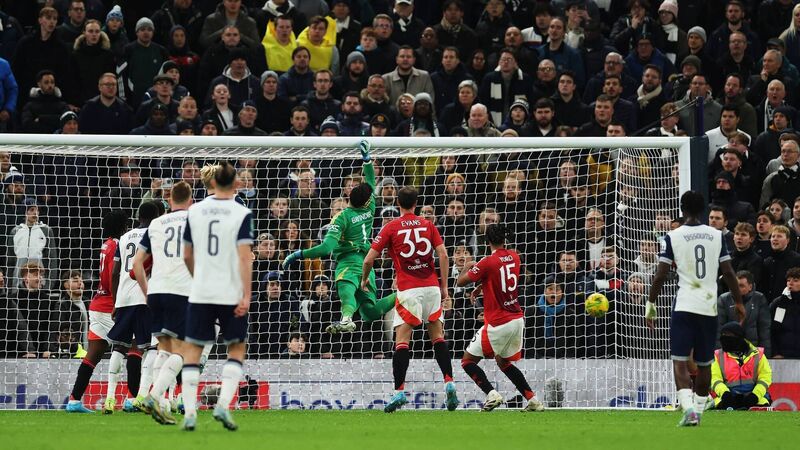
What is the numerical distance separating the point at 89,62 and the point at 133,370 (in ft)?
Answer: 24.8

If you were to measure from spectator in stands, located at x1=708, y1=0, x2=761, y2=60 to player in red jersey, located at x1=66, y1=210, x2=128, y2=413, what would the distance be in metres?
11.5

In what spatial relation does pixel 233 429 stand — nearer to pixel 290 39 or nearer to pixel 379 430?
pixel 379 430

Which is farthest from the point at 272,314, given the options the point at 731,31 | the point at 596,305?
the point at 731,31

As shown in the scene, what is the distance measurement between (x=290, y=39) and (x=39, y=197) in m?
5.57

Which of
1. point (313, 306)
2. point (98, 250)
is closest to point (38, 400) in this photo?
point (98, 250)

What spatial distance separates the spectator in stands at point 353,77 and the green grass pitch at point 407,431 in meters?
7.30

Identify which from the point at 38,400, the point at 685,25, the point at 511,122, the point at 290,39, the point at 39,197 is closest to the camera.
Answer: the point at 38,400

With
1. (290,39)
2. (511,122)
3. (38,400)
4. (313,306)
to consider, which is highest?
(290,39)

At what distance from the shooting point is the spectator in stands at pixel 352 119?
61.9ft

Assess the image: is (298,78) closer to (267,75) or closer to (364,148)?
(267,75)

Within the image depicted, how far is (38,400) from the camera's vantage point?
1606 centimetres

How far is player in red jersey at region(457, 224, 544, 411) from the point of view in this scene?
14773mm

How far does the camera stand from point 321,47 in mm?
21031

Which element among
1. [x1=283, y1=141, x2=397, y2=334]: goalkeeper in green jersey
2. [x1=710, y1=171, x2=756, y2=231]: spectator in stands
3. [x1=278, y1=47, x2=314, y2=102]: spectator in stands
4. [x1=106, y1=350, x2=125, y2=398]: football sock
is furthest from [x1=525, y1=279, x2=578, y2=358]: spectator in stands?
[x1=278, y1=47, x2=314, y2=102]: spectator in stands
